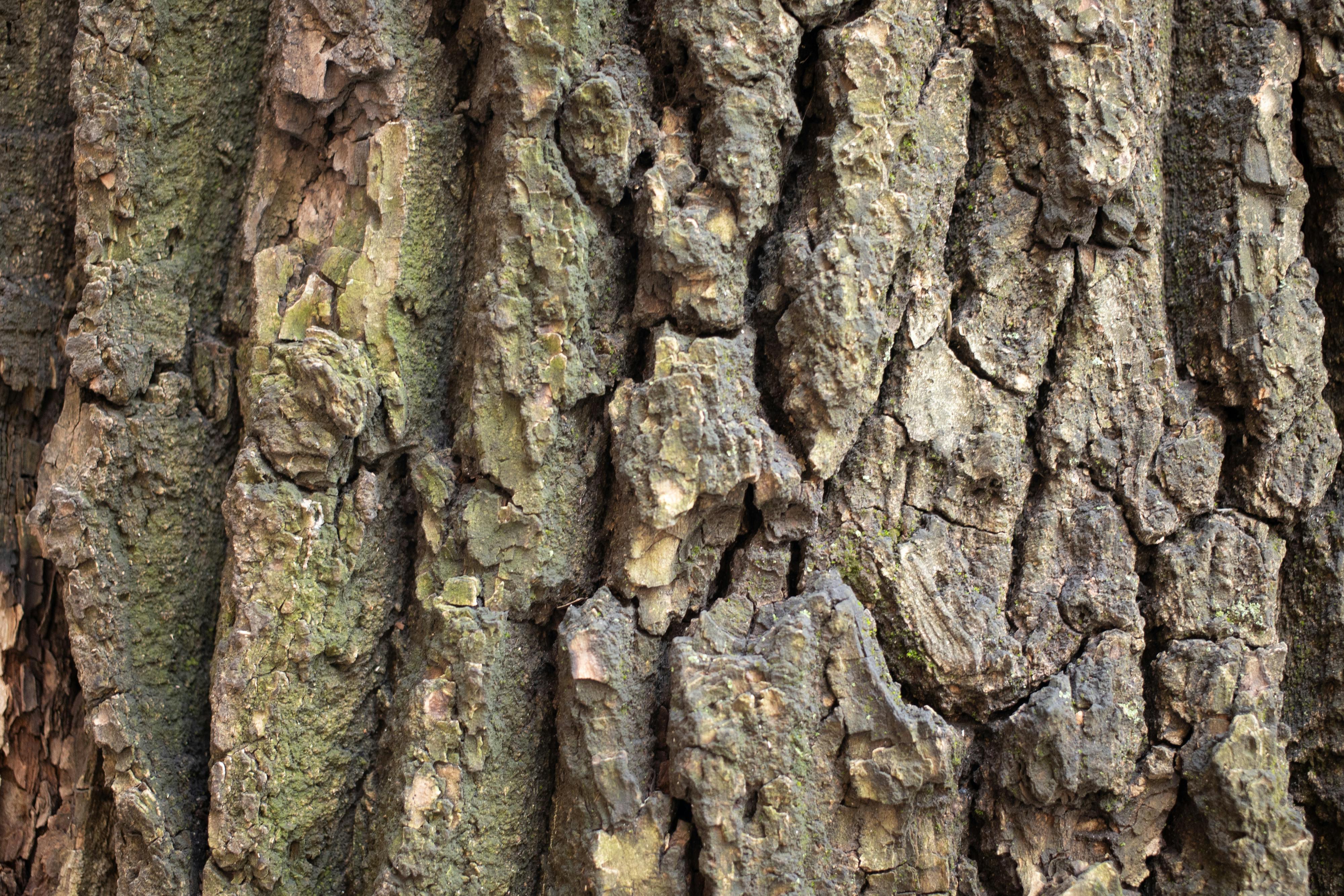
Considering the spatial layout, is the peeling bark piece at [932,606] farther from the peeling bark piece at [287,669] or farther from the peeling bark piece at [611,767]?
the peeling bark piece at [287,669]

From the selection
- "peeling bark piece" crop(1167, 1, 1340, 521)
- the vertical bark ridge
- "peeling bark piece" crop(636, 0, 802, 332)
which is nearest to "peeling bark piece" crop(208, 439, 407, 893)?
the vertical bark ridge

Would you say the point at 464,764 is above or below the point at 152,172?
below

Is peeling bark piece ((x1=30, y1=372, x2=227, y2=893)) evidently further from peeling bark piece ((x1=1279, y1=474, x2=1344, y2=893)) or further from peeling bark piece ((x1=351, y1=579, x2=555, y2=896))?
peeling bark piece ((x1=1279, y1=474, x2=1344, y2=893))

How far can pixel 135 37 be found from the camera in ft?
6.09

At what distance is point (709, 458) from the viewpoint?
157cm

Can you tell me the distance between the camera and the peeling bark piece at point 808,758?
59.9 inches

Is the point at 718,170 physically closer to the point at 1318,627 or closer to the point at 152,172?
the point at 152,172

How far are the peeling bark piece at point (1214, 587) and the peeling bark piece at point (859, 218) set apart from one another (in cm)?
68

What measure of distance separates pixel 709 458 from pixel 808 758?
21.7 inches

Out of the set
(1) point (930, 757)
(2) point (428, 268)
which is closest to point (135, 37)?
(2) point (428, 268)

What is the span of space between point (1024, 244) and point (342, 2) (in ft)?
4.62

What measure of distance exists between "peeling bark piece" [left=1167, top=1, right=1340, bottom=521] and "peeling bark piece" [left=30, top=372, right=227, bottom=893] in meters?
2.05

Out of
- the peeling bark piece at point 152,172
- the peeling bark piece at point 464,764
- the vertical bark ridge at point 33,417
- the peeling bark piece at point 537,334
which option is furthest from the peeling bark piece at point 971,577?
the vertical bark ridge at point 33,417

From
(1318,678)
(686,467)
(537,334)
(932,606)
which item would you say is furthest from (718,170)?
(1318,678)
